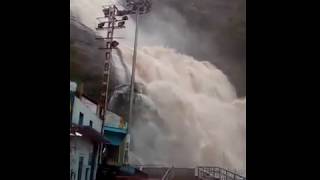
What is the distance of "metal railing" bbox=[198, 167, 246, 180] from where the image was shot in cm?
254

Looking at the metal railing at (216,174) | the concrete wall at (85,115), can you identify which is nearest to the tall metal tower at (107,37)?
the concrete wall at (85,115)

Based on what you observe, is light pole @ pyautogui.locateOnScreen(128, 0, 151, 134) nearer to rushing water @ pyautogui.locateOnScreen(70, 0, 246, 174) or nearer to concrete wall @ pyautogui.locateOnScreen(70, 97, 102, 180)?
rushing water @ pyautogui.locateOnScreen(70, 0, 246, 174)

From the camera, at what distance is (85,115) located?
2771 mm

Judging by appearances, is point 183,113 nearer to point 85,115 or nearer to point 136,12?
point 85,115

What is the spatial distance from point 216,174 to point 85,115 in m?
0.87

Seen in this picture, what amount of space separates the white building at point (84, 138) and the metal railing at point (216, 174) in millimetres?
633

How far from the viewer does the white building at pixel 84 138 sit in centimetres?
275

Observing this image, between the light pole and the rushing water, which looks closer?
the rushing water

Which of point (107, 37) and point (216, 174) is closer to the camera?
point (216, 174)

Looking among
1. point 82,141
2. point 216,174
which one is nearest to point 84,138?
point 82,141

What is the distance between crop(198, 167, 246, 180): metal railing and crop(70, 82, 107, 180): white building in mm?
633

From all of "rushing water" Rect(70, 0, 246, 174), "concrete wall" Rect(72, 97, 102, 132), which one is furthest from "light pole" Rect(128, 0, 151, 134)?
"concrete wall" Rect(72, 97, 102, 132)
